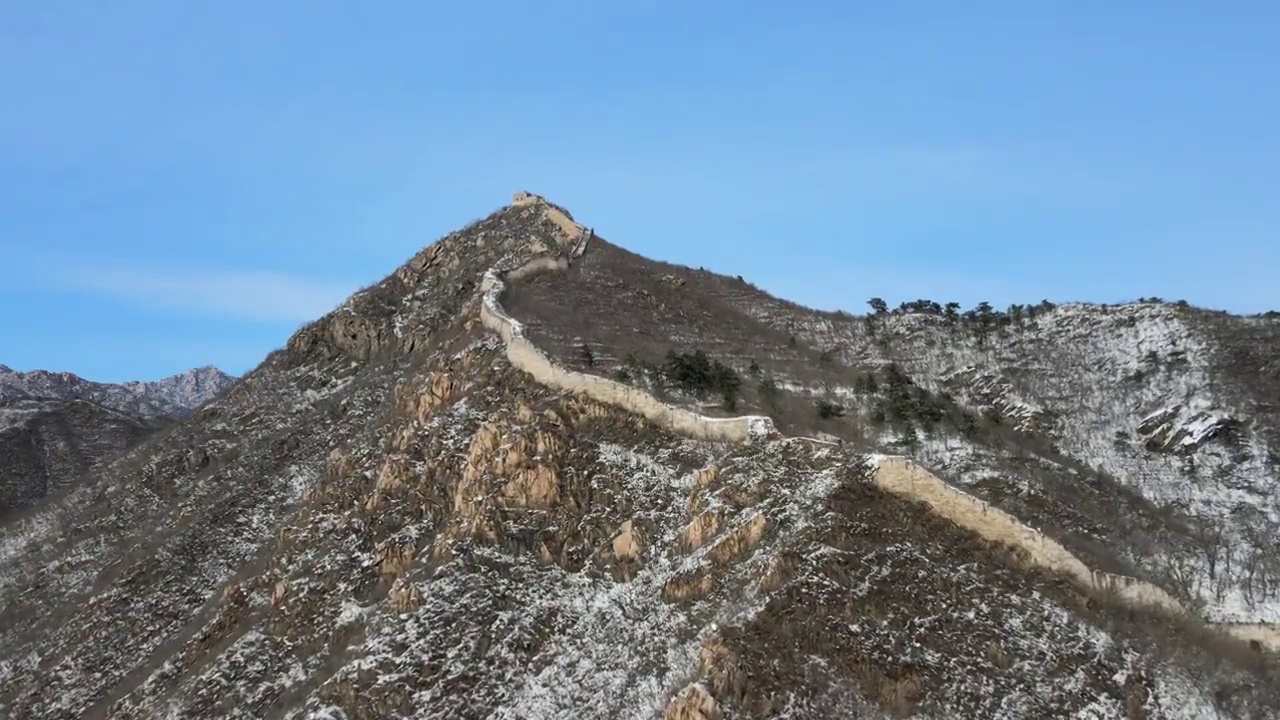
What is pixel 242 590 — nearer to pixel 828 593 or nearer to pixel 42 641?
pixel 42 641

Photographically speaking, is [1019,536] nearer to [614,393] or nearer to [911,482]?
[911,482]

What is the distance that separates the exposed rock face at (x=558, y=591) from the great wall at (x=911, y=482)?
1.10 feet

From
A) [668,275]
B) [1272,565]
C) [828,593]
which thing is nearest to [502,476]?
[828,593]

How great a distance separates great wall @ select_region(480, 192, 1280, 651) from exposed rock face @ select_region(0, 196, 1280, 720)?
0.34 m

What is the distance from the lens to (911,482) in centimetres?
3020

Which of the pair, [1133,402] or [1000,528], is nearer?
[1000,528]

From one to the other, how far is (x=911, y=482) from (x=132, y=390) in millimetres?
130613

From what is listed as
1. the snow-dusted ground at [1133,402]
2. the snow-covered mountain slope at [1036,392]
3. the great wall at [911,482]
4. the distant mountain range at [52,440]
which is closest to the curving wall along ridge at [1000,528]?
the great wall at [911,482]

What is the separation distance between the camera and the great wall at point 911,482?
27.9 metres

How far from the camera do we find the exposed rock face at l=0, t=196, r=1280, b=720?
82.9 feet

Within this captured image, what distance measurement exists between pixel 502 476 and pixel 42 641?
66.4 ft

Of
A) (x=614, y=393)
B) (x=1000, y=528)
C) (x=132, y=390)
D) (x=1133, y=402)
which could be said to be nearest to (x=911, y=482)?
(x=1000, y=528)

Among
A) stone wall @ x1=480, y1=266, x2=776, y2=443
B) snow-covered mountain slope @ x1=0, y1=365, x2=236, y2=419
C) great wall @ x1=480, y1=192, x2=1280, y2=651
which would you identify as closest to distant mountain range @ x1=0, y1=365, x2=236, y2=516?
snow-covered mountain slope @ x1=0, y1=365, x2=236, y2=419

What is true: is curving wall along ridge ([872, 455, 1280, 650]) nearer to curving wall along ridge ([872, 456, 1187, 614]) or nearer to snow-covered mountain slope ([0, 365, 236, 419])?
curving wall along ridge ([872, 456, 1187, 614])
